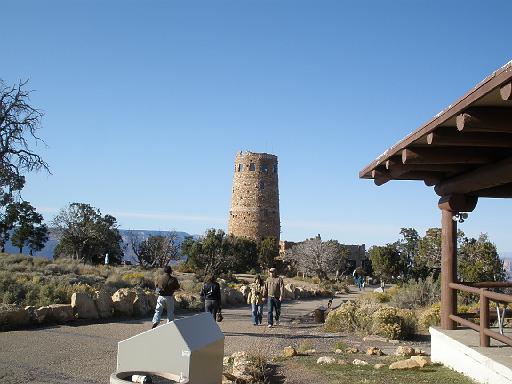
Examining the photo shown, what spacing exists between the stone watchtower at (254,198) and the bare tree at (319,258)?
13.4 meters

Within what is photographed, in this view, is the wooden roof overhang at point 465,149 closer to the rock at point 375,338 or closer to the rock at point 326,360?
the rock at point 326,360

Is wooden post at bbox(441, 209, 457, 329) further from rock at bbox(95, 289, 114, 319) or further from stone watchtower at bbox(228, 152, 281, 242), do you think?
stone watchtower at bbox(228, 152, 281, 242)

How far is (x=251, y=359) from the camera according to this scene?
1010 cm

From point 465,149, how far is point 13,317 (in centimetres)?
1097

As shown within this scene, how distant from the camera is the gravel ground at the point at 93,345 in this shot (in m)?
9.51

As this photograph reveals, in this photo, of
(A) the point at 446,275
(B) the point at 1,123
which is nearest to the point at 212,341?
(A) the point at 446,275

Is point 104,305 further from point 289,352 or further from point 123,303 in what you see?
point 289,352

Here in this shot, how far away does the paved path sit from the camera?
9.60m

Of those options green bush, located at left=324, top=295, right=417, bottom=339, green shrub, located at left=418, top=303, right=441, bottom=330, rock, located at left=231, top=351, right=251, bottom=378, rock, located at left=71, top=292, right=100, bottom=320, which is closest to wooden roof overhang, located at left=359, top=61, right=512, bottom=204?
rock, located at left=231, top=351, right=251, bottom=378

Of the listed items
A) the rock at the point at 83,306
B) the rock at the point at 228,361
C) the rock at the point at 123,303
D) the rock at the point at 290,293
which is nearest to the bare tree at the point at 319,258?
the rock at the point at 290,293

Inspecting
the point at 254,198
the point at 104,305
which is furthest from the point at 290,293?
the point at 254,198

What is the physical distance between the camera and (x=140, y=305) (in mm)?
18266

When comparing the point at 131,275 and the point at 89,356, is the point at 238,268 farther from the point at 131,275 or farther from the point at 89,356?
the point at 89,356

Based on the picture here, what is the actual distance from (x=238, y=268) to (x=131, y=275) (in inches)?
1087
